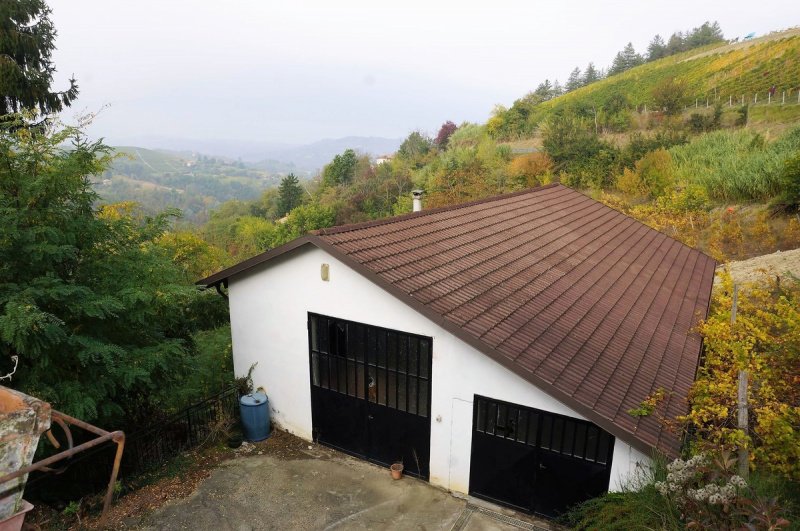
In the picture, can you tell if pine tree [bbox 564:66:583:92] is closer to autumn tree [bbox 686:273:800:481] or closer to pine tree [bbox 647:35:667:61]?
pine tree [bbox 647:35:667:61]

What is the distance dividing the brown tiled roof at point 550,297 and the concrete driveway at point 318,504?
2.26m

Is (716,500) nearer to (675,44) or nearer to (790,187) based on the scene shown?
(790,187)

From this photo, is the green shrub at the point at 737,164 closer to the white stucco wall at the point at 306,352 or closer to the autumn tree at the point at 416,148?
the white stucco wall at the point at 306,352

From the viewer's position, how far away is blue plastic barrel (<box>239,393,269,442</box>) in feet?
28.3

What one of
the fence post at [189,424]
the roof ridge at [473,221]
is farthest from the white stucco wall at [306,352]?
the fence post at [189,424]

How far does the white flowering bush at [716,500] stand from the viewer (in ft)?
10.6

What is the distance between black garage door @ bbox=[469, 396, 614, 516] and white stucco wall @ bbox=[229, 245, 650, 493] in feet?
0.57

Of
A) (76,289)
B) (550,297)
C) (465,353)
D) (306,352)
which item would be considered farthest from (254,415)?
(550,297)

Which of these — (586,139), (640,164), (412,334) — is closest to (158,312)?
(412,334)

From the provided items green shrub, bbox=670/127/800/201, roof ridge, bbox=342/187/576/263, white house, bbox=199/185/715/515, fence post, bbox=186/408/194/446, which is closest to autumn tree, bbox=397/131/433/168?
green shrub, bbox=670/127/800/201

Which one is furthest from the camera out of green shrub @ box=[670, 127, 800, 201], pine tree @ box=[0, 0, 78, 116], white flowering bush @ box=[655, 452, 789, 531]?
green shrub @ box=[670, 127, 800, 201]

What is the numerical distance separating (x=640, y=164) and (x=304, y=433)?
21629 mm

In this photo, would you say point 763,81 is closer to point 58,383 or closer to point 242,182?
point 58,383

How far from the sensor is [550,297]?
824 cm
